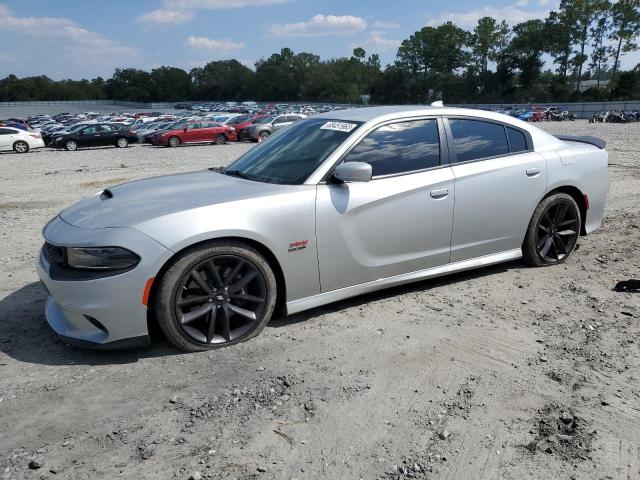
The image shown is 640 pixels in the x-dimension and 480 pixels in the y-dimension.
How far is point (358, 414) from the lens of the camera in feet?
9.63

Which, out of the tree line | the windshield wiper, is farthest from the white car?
the tree line

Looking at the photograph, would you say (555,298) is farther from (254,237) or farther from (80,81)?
(80,81)

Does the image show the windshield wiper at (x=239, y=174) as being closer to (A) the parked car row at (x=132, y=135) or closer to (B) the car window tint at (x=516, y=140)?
(B) the car window tint at (x=516, y=140)

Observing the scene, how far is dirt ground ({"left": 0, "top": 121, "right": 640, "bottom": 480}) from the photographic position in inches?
101

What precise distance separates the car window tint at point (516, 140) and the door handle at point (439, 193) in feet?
3.30

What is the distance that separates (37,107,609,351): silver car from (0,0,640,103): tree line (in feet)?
284

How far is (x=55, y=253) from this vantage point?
3637 mm

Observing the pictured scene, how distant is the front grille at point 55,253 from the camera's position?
139 inches

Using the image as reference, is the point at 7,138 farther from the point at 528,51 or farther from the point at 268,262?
the point at 528,51

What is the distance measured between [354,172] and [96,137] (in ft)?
88.1

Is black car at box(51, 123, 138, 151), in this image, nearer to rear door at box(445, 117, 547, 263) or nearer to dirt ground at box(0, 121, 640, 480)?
dirt ground at box(0, 121, 640, 480)

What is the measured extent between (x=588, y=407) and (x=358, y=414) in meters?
1.28

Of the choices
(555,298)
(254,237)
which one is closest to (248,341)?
(254,237)

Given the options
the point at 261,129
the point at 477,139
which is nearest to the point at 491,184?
the point at 477,139
